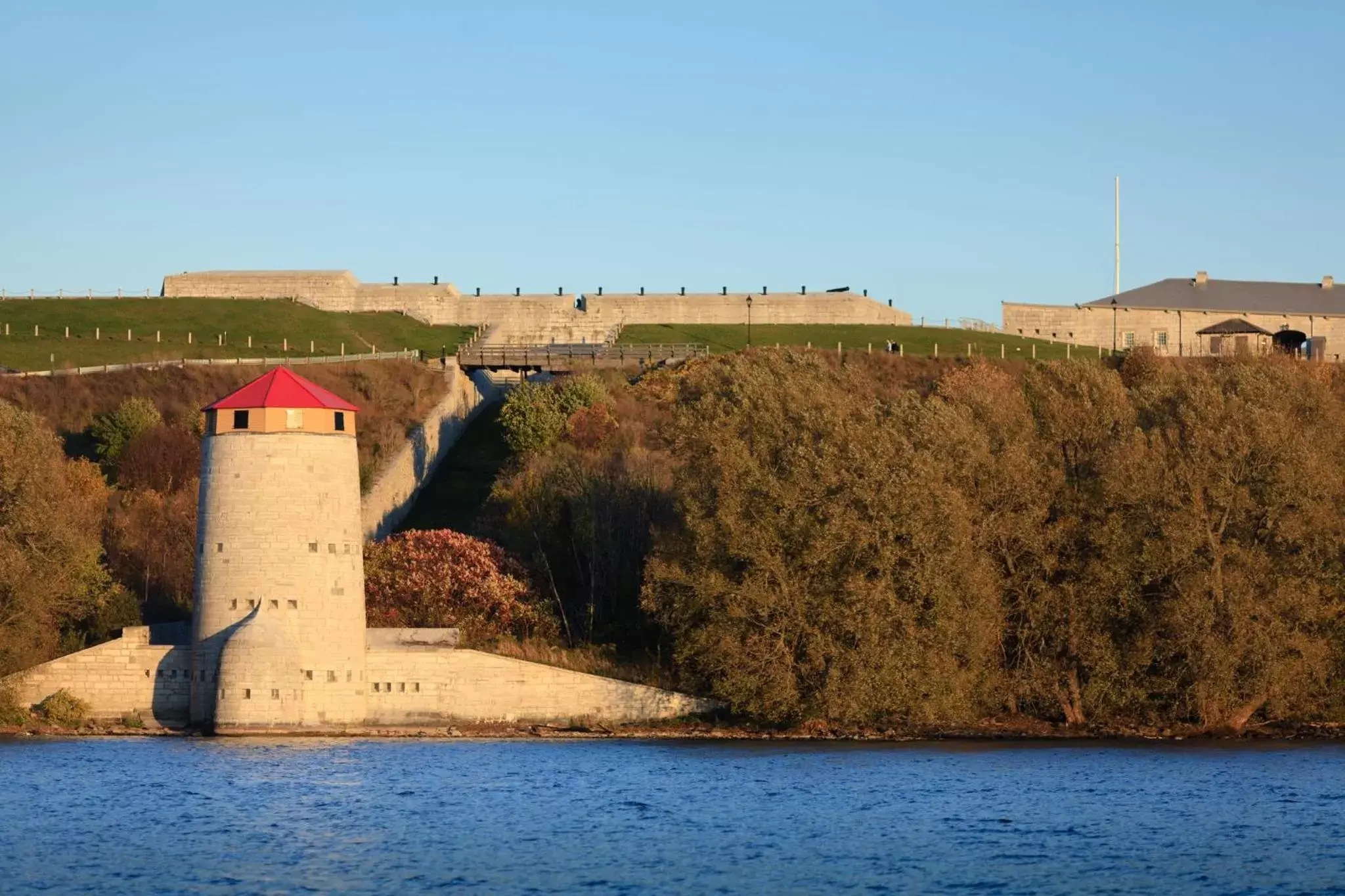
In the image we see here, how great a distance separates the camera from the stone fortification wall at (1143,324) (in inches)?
4094

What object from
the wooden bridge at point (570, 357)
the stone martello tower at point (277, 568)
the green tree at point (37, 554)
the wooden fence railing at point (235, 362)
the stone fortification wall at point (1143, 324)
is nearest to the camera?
the stone martello tower at point (277, 568)

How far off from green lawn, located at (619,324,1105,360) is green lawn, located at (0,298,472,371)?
11.8 metres

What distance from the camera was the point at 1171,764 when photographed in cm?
4288

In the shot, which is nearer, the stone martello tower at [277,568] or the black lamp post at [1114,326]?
the stone martello tower at [277,568]

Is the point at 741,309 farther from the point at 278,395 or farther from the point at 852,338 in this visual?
the point at 278,395

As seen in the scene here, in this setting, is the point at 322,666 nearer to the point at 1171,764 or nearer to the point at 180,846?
the point at 180,846

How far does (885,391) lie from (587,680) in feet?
89.8

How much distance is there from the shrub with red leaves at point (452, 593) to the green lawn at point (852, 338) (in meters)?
42.1

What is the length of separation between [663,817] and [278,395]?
17.6 meters

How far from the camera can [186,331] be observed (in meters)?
98.7

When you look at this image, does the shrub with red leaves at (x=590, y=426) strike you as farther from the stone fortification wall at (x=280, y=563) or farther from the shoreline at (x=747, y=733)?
the shoreline at (x=747, y=733)

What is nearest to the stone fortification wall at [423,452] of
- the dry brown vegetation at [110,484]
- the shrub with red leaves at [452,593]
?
the dry brown vegetation at [110,484]

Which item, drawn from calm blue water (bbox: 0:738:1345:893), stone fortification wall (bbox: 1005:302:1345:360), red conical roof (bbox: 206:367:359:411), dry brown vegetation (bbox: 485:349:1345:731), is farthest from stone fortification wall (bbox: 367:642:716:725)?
stone fortification wall (bbox: 1005:302:1345:360)

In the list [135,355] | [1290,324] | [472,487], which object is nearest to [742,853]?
[472,487]
